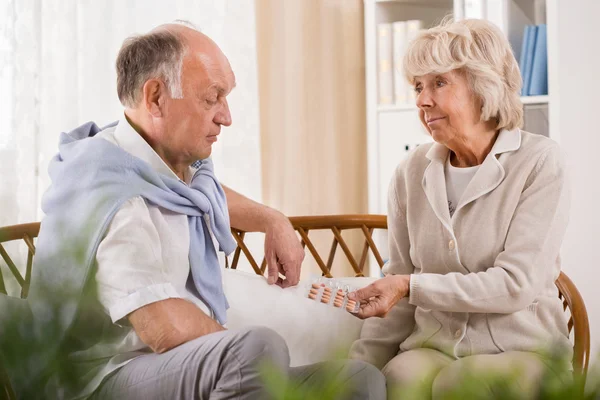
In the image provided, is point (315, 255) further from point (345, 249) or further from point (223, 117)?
point (223, 117)

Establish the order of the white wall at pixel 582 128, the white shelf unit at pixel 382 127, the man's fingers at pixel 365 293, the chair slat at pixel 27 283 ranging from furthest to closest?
1. the white shelf unit at pixel 382 127
2. the white wall at pixel 582 128
3. the man's fingers at pixel 365 293
4. the chair slat at pixel 27 283

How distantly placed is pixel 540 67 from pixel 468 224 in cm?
149

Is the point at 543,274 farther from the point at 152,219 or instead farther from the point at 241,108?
the point at 241,108

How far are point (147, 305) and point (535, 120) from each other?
220 cm

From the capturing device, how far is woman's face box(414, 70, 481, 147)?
1.69m

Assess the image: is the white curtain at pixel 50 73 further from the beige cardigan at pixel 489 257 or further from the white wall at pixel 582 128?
the white wall at pixel 582 128

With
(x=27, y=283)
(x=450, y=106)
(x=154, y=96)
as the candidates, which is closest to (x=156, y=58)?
(x=154, y=96)

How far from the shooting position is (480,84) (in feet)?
5.46

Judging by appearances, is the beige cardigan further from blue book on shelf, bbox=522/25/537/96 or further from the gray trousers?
blue book on shelf, bbox=522/25/537/96

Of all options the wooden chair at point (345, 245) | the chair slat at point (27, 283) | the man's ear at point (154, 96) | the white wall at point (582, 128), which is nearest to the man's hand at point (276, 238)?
the wooden chair at point (345, 245)

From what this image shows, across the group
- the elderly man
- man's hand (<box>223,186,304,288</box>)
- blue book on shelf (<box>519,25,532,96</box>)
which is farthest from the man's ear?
blue book on shelf (<box>519,25,532,96</box>)

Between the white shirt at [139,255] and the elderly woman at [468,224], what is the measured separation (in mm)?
407

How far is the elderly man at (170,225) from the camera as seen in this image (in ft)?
3.61

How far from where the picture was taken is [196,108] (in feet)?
4.96
